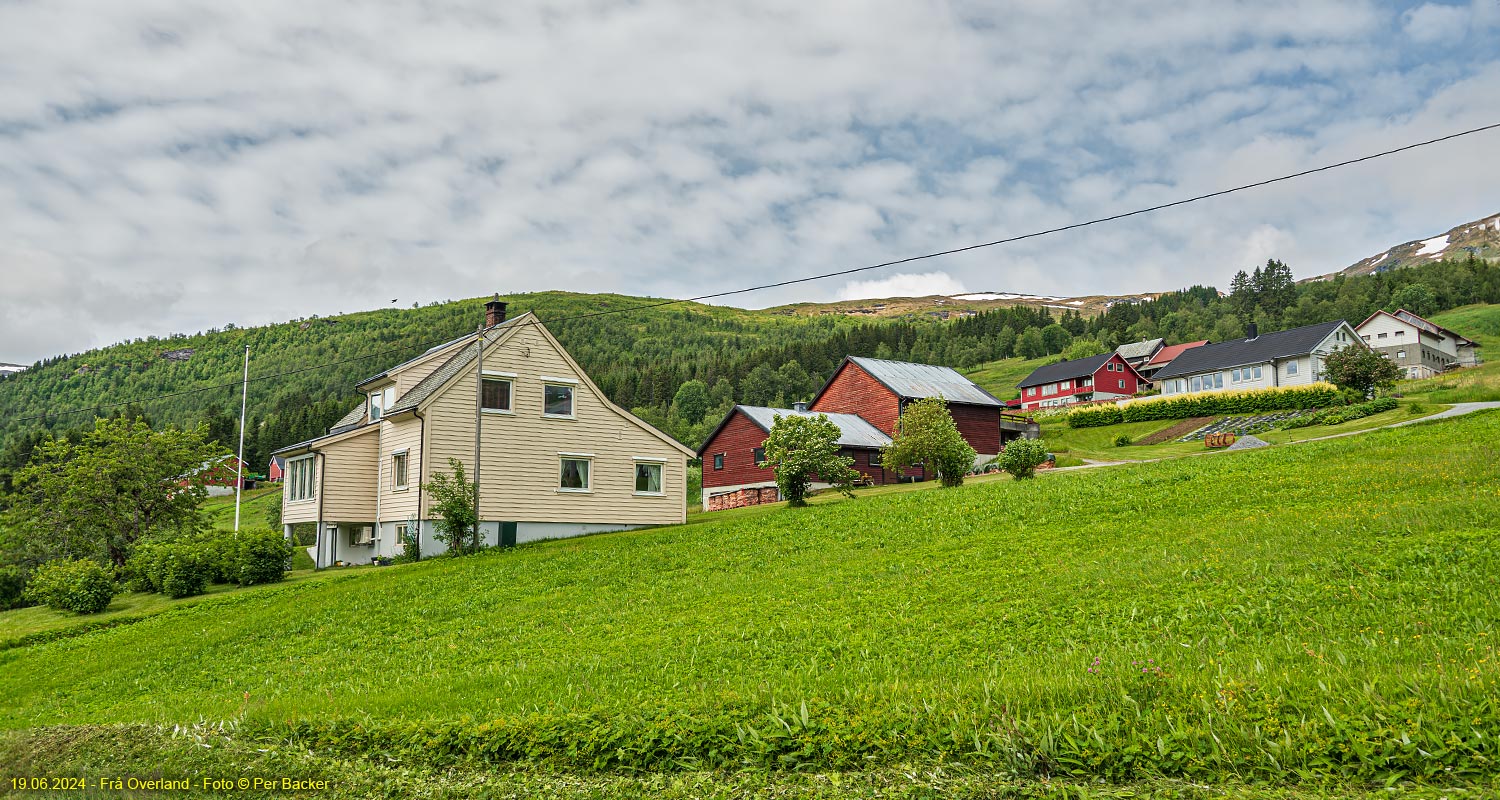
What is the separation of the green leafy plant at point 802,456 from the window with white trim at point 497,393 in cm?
1010

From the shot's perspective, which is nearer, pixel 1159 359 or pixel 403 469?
pixel 403 469

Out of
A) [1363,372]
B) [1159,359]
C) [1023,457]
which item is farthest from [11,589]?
[1159,359]

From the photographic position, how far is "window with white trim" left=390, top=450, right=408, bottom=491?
33.8 meters

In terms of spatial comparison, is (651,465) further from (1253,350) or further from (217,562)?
(1253,350)

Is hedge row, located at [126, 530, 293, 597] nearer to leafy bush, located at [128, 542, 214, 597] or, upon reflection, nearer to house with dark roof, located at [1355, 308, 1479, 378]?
leafy bush, located at [128, 542, 214, 597]

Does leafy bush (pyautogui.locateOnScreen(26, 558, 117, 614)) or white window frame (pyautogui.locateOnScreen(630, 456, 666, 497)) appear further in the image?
white window frame (pyautogui.locateOnScreen(630, 456, 666, 497))

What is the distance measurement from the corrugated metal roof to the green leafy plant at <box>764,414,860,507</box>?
76.7 metres

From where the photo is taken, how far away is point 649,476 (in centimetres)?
3750

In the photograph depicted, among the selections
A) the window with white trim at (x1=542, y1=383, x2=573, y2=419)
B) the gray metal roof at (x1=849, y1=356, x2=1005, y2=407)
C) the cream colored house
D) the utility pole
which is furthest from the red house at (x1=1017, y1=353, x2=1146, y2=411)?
the utility pole

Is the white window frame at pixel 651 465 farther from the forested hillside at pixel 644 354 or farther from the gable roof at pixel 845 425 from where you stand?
the forested hillside at pixel 644 354

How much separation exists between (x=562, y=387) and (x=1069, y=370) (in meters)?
85.3

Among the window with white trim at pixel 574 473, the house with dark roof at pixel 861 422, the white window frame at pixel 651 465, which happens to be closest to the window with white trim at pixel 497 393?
the window with white trim at pixel 574 473

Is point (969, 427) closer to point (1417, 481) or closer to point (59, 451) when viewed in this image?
point (1417, 481)

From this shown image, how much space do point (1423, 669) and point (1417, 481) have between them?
12.7m
